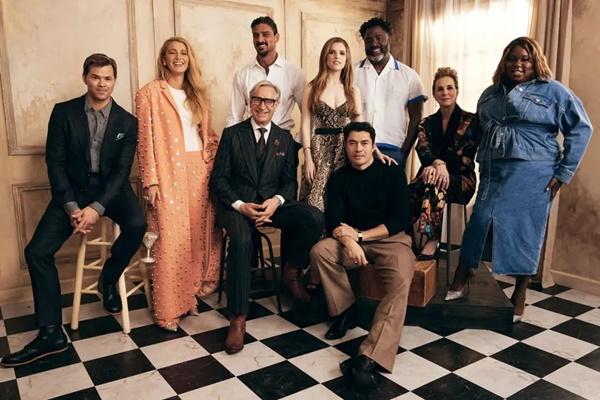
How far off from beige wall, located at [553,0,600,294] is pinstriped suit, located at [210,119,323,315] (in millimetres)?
1883

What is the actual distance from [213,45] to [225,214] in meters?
1.64

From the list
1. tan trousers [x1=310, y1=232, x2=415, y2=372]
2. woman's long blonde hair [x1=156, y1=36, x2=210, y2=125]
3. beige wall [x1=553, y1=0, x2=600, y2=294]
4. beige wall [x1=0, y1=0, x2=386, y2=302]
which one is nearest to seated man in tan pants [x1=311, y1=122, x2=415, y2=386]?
tan trousers [x1=310, y1=232, x2=415, y2=372]

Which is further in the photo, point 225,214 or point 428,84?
point 428,84

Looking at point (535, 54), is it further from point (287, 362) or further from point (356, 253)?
point (287, 362)

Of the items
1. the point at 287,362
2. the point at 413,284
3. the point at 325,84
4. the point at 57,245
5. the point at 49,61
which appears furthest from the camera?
the point at 49,61

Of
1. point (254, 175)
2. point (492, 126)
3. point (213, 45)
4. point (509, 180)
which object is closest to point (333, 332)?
point (254, 175)

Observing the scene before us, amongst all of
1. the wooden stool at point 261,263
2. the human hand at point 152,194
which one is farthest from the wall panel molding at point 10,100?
the wooden stool at point 261,263

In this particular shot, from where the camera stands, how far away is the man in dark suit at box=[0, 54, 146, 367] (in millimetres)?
2551

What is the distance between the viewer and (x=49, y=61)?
325 centimetres

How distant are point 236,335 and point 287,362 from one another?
31cm

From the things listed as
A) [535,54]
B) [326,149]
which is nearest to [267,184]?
[326,149]

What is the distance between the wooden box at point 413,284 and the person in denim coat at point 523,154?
21 centimetres

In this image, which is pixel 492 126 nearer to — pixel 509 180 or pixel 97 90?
pixel 509 180

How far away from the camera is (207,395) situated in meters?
2.13
